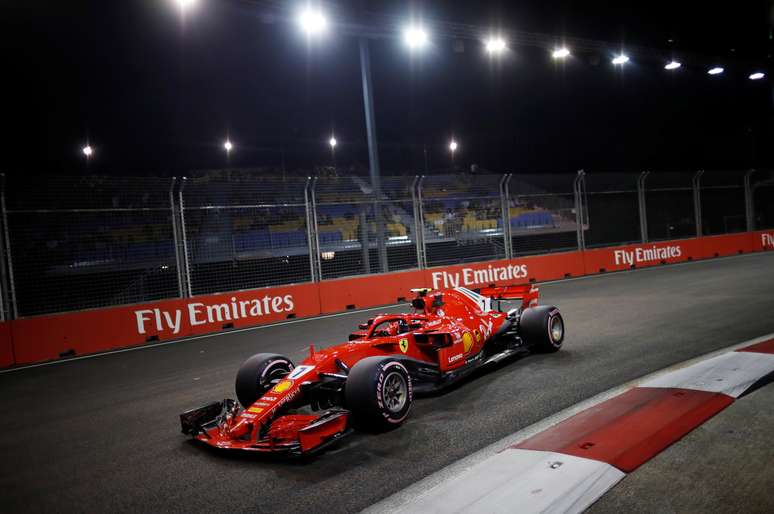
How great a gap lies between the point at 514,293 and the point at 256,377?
3.66 meters

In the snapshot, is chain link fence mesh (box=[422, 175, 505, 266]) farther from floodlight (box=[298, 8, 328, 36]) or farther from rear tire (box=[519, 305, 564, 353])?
rear tire (box=[519, 305, 564, 353])

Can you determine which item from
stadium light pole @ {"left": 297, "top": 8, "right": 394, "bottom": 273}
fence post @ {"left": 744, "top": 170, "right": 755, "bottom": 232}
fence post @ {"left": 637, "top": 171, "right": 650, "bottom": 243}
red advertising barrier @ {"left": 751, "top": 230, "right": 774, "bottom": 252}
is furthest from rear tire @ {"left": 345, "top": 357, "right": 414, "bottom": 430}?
fence post @ {"left": 744, "top": 170, "right": 755, "bottom": 232}

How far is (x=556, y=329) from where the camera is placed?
22.8 ft

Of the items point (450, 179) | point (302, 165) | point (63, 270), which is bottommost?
point (63, 270)

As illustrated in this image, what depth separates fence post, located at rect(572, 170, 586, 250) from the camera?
57.0ft

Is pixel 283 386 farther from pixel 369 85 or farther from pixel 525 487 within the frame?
pixel 369 85

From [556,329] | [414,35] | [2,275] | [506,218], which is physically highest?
[414,35]

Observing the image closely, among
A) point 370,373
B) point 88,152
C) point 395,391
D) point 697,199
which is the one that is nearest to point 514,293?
point 395,391

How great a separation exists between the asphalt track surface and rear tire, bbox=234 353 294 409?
2.19 ft

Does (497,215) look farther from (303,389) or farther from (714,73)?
(714,73)

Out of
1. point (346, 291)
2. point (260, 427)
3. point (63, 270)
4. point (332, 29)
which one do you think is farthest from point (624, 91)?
point (260, 427)

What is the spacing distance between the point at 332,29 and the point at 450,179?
5.02 meters

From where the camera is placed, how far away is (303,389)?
4.58m

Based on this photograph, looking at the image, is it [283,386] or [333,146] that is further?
[333,146]
